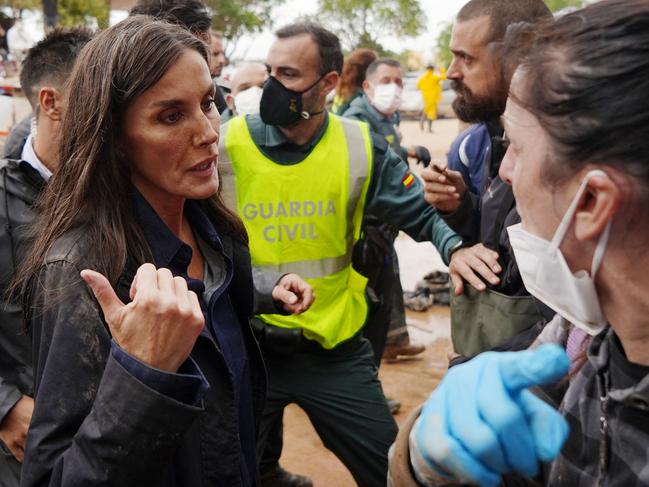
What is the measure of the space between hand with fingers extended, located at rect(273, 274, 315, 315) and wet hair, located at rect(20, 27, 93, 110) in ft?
4.14

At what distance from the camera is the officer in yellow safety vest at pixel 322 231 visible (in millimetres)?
3244

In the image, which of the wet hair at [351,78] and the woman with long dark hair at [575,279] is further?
the wet hair at [351,78]

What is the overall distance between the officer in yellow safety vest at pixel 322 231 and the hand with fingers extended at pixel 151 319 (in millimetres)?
1680

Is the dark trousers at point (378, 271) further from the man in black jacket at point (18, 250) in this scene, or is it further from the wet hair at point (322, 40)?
the man in black jacket at point (18, 250)

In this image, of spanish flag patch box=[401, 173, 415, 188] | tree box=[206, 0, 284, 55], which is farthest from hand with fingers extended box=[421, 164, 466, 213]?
tree box=[206, 0, 284, 55]

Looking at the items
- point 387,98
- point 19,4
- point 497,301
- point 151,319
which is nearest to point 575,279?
point 151,319

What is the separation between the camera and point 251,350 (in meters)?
2.20

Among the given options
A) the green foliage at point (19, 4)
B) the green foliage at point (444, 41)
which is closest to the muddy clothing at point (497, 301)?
the green foliage at point (19, 4)

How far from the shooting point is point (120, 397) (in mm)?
1521

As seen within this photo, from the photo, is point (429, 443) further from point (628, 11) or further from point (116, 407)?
point (628, 11)

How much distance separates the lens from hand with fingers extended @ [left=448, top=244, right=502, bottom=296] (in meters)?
2.62

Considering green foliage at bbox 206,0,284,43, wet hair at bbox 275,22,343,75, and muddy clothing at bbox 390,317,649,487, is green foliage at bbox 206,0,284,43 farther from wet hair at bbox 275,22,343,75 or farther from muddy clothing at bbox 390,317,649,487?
muddy clothing at bbox 390,317,649,487

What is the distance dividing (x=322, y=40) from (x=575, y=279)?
279 cm

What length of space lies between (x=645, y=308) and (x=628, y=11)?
528 millimetres
